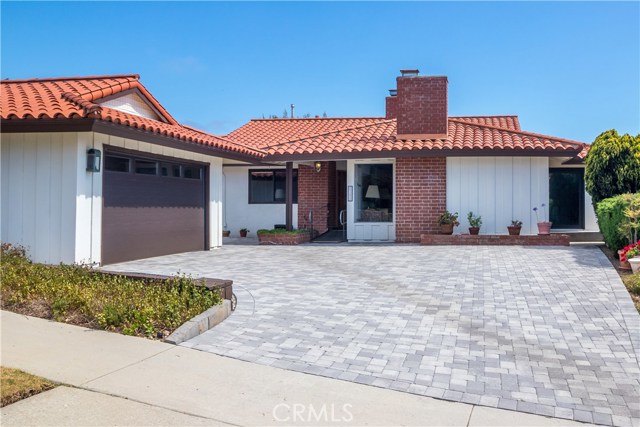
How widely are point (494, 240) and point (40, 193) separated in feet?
36.3

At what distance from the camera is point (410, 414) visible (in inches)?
158

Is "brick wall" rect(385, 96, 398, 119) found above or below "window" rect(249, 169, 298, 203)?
above

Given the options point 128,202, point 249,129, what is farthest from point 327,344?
point 249,129

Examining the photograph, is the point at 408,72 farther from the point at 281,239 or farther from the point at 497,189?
the point at 281,239

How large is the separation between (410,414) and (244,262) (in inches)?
326

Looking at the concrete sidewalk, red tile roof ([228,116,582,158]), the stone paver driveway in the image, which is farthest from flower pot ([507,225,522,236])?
the concrete sidewalk

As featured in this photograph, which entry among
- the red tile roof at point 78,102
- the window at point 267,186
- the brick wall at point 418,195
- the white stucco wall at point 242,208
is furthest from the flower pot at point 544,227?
the white stucco wall at point 242,208

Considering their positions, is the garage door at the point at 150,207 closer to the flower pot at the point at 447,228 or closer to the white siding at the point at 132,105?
the white siding at the point at 132,105

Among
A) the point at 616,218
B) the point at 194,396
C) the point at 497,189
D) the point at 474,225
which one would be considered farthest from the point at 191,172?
the point at 194,396

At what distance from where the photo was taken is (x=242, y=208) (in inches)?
798

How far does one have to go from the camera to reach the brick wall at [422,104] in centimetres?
1617

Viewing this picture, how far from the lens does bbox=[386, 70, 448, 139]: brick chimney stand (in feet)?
53.1

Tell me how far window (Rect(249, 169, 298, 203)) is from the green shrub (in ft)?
36.2

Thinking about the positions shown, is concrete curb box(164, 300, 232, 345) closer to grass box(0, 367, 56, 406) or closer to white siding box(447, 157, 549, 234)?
grass box(0, 367, 56, 406)
